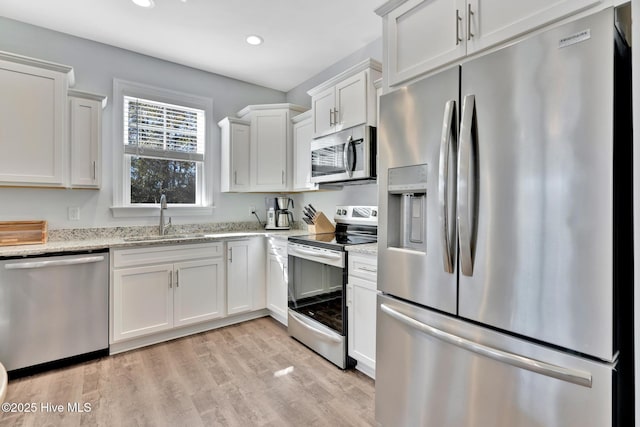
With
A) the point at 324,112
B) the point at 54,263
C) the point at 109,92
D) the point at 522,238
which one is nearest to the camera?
the point at 522,238

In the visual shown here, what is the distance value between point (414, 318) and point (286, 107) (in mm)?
2816

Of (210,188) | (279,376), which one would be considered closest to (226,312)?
(279,376)

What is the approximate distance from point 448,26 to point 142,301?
2.90 m

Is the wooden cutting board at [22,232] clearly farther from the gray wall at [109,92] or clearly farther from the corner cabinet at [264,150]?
the corner cabinet at [264,150]

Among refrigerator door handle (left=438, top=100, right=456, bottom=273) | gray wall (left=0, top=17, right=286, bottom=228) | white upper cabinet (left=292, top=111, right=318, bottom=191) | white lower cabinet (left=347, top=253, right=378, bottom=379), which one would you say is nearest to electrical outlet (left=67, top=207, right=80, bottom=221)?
gray wall (left=0, top=17, right=286, bottom=228)

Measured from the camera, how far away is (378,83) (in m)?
2.42

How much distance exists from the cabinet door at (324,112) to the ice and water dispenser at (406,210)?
1.39 meters

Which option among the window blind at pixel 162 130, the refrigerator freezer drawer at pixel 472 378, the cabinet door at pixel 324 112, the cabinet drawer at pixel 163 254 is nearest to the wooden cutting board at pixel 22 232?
the cabinet drawer at pixel 163 254

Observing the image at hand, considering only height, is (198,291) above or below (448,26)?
below

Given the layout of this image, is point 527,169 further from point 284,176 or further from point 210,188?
point 210,188

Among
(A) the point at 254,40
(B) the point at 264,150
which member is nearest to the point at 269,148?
(B) the point at 264,150

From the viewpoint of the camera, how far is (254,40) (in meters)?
2.95

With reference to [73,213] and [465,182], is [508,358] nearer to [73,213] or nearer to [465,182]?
[465,182]

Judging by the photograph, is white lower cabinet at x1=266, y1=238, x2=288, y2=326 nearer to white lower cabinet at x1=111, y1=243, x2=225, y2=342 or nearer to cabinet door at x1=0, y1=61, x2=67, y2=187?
white lower cabinet at x1=111, y1=243, x2=225, y2=342
